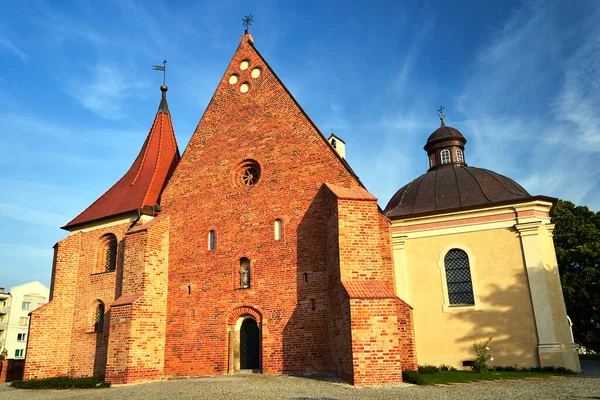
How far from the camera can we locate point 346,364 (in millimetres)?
11898

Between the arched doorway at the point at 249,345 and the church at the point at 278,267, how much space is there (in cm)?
5

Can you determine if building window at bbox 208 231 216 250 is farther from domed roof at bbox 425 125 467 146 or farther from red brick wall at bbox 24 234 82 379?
domed roof at bbox 425 125 467 146

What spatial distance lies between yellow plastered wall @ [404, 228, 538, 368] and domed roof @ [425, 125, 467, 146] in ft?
23.3

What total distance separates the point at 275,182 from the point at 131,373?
739cm

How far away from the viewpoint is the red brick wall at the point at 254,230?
46.1ft

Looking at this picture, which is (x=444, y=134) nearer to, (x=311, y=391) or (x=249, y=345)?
(x=249, y=345)

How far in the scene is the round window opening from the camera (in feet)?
Answer: 53.8

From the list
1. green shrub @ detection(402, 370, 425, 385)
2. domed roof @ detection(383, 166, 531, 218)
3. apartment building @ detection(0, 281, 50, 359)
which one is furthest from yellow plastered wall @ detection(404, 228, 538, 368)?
apartment building @ detection(0, 281, 50, 359)

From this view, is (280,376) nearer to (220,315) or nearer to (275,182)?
(220,315)

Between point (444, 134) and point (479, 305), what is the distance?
9844 millimetres

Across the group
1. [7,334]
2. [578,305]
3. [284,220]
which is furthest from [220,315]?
[7,334]

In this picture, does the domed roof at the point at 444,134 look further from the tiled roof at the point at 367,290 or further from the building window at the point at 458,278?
the tiled roof at the point at 367,290

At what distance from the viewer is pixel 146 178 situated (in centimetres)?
1948

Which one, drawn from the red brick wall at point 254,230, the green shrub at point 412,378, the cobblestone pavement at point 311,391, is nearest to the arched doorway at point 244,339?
the red brick wall at point 254,230
